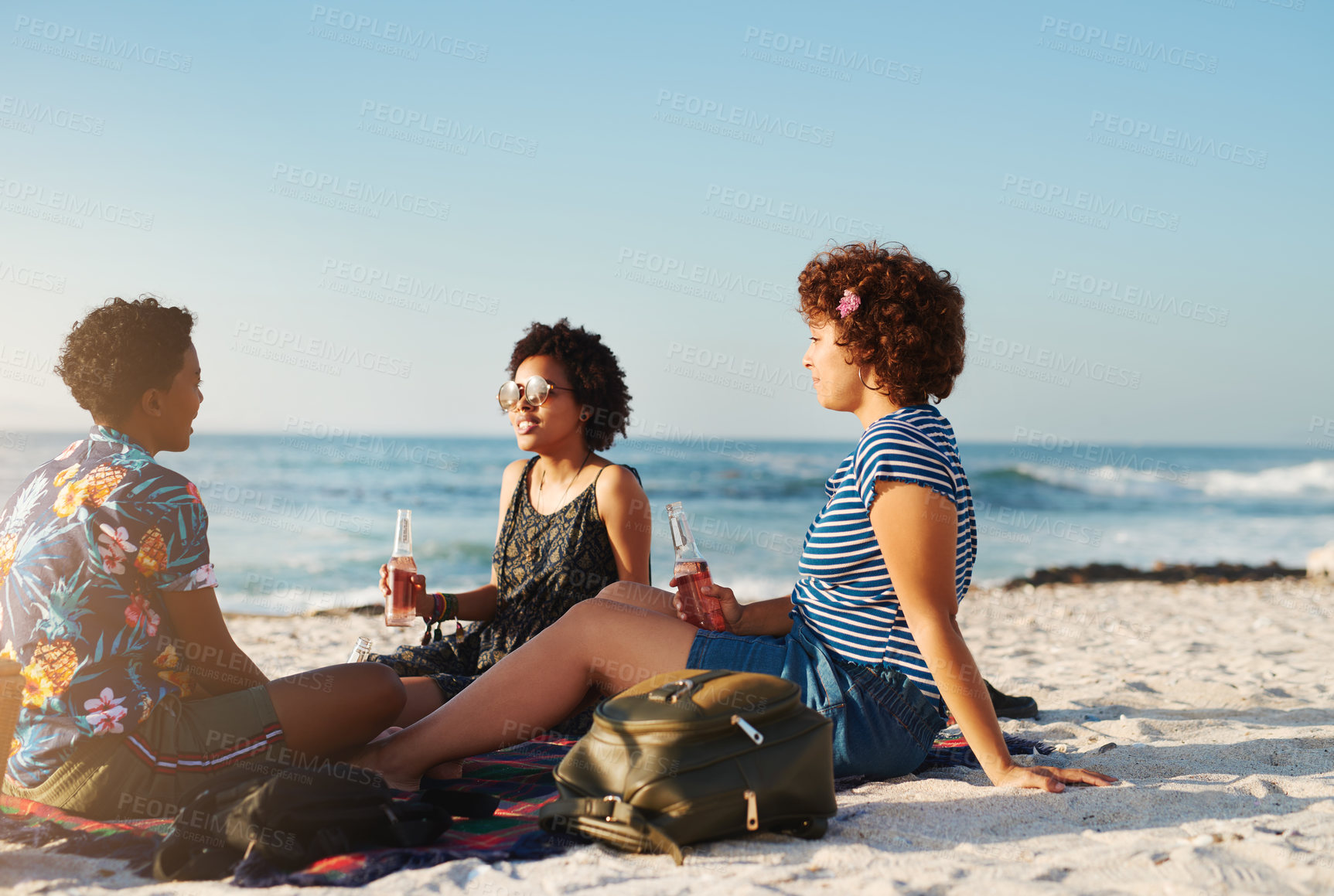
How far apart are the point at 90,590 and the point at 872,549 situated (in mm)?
2191

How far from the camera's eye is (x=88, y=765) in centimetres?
256

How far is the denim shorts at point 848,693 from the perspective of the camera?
2785 millimetres

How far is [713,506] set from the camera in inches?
898

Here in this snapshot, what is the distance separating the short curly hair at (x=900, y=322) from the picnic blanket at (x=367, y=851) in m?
1.35

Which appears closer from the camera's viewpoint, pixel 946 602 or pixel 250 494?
pixel 946 602

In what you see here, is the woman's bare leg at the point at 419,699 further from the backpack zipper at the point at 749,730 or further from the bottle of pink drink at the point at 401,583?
the backpack zipper at the point at 749,730

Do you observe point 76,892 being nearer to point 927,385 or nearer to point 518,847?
point 518,847

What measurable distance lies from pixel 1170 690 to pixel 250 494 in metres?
23.3

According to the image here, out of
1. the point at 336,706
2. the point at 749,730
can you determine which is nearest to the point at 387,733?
the point at 336,706

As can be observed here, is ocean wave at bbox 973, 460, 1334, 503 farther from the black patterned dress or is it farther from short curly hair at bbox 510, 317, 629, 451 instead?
the black patterned dress

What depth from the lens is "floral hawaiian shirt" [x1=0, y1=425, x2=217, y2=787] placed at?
2.51 m

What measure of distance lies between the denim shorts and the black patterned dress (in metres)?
1.13

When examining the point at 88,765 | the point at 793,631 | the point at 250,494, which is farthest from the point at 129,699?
the point at 250,494

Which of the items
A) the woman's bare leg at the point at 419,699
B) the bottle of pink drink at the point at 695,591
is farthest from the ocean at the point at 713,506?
the bottle of pink drink at the point at 695,591
